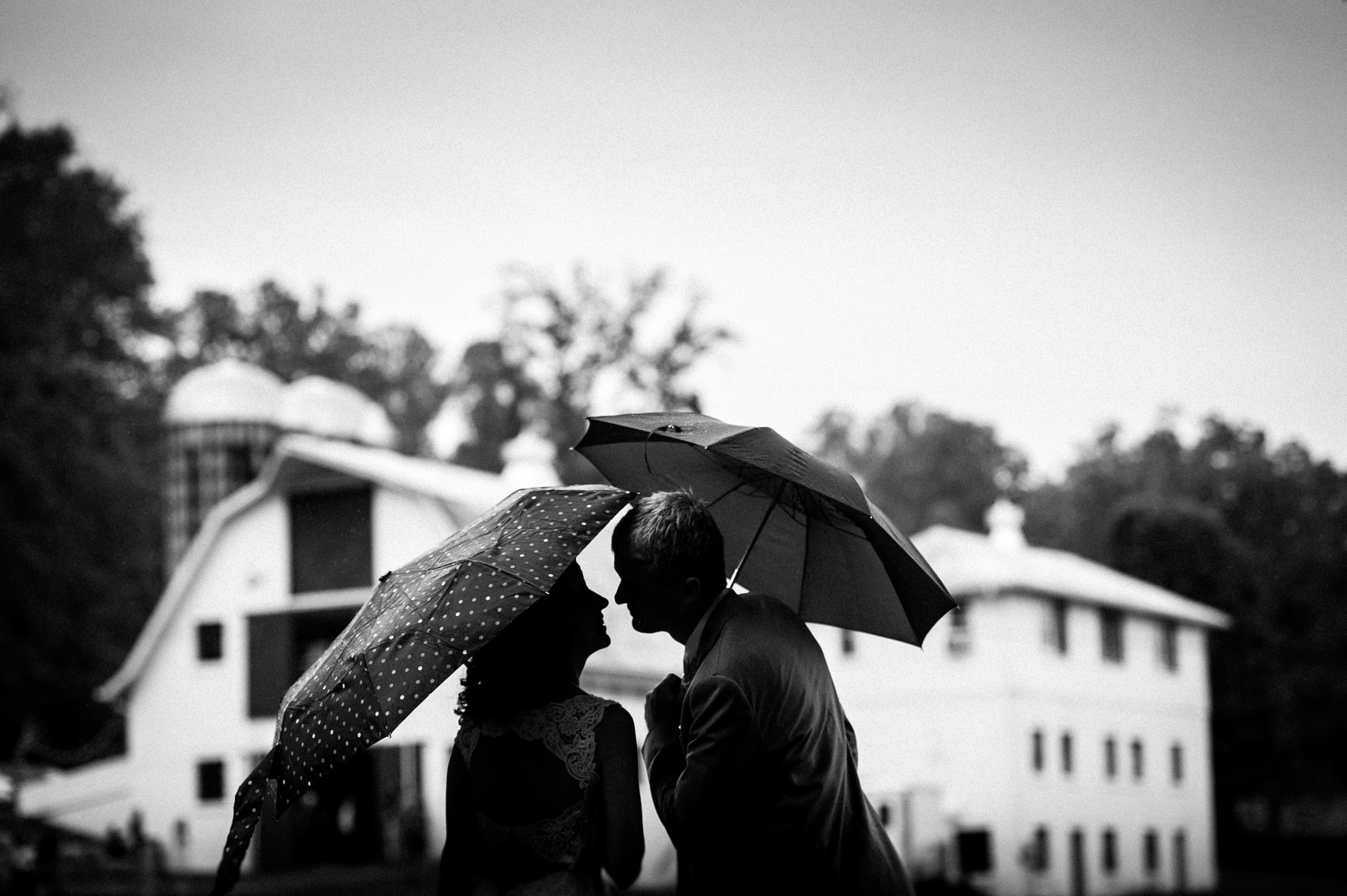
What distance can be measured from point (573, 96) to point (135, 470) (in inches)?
543

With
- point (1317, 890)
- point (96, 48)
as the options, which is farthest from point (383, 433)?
point (1317, 890)

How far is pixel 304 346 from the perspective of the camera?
5884 centimetres

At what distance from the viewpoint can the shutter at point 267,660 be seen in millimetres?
33219

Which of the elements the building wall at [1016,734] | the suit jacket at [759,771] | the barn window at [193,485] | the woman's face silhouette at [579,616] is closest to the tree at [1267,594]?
the building wall at [1016,734]

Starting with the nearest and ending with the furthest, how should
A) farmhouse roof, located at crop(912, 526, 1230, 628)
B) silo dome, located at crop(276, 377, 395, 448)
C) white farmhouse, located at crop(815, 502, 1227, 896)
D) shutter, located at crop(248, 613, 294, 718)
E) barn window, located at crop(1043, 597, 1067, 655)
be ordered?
shutter, located at crop(248, 613, 294, 718), white farmhouse, located at crop(815, 502, 1227, 896), silo dome, located at crop(276, 377, 395, 448), farmhouse roof, located at crop(912, 526, 1230, 628), barn window, located at crop(1043, 597, 1067, 655)

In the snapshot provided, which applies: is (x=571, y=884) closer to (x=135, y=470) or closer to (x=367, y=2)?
(x=367, y=2)

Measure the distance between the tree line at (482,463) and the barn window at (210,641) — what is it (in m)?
2.53

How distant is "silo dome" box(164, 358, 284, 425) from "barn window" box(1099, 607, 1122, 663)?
Result: 73.7 feet

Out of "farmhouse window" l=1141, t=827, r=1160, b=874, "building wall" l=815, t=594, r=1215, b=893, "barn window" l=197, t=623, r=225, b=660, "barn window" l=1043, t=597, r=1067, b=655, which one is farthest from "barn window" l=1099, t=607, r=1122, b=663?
"barn window" l=197, t=623, r=225, b=660

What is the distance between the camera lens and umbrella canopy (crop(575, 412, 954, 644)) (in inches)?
191

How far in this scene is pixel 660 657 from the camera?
29.9 meters

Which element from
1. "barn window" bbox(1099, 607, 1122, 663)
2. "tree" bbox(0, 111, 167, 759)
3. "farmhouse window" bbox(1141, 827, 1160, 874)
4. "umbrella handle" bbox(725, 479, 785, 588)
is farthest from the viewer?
"farmhouse window" bbox(1141, 827, 1160, 874)

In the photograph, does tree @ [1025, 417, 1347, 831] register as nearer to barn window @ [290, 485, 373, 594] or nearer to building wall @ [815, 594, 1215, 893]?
building wall @ [815, 594, 1215, 893]

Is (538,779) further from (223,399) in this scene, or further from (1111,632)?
(1111,632)
